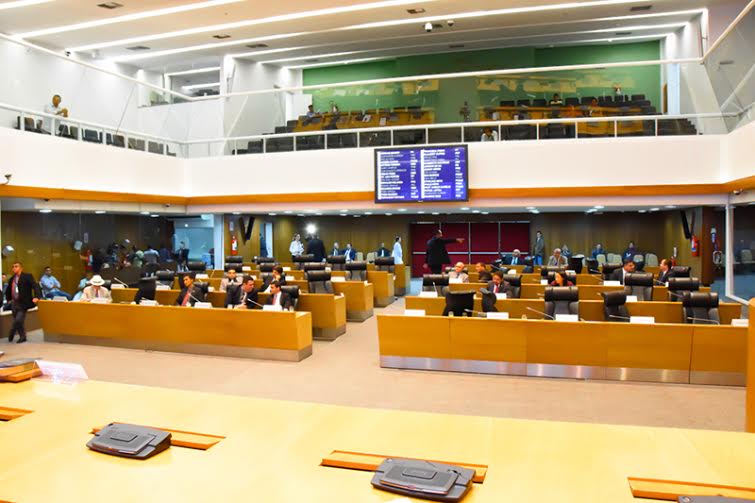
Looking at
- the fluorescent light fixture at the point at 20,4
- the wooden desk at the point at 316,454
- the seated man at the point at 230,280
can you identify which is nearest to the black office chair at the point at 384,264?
the seated man at the point at 230,280

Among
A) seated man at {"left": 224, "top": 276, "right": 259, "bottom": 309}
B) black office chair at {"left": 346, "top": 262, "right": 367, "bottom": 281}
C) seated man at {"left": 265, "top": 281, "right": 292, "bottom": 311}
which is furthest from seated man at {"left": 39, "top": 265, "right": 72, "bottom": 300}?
black office chair at {"left": 346, "top": 262, "right": 367, "bottom": 281}

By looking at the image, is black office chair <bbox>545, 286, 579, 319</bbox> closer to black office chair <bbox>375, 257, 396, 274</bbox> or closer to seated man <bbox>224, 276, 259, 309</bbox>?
seated man <bbox>224, 276, 259, 309</bbox>

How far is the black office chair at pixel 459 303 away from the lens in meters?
8.31

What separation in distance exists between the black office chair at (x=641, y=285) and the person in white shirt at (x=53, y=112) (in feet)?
38.4

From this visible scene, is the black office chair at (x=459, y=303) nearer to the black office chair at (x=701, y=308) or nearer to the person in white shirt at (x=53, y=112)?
the black office chair at (x=701, y=308)

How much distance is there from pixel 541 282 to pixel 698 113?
5395mm

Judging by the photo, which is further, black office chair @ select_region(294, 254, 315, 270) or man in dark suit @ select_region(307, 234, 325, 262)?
man in dark suit @ select_region(307, 234, 325, 262)

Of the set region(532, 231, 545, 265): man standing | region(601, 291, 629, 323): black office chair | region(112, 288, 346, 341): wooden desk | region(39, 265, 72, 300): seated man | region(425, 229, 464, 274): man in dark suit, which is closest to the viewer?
region(601, 291, 629, 323): black office chair

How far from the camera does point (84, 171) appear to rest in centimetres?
1256

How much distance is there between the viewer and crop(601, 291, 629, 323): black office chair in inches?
336

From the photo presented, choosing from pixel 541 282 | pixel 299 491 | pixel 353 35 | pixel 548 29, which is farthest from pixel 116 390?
pixel 548 29

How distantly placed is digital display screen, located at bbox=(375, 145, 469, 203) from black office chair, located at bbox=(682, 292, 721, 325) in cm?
576

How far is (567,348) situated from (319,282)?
573 cm

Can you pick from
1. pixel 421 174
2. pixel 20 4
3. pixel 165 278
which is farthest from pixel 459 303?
pixel 20 4
